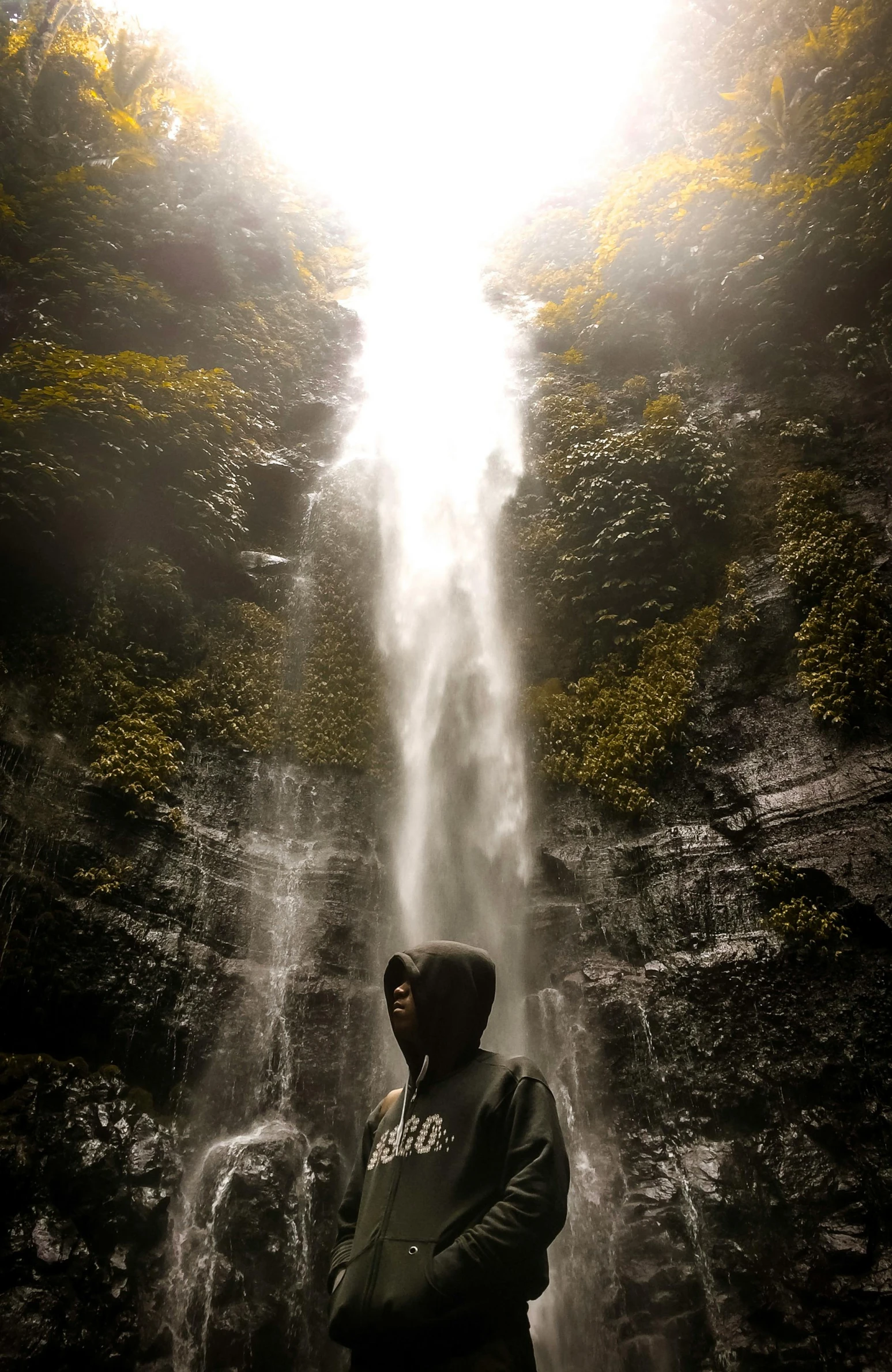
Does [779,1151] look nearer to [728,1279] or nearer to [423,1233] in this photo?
[728,1279]

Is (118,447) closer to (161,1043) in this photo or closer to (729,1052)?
(161,1043)

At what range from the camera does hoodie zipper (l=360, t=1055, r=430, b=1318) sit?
2.55m

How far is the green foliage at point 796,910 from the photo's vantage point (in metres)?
5.87

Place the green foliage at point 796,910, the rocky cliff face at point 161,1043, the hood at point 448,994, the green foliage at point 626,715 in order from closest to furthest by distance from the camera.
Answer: the hood at point 448,994, the rocky cliff face at point 161,1043, the green foliage at point 796,910, the green foliage at point 626,715

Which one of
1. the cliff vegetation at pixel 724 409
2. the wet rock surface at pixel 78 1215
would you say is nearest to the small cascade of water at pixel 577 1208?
the cliff vegetation at pixel 724 409

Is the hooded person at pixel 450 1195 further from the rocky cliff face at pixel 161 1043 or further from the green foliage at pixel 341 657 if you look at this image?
the green foliage at pixel 341 657

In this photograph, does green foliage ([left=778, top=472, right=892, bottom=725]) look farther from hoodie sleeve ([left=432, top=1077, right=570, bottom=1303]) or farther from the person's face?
hoodie sleeve ([left=432, top=1077, right=570, bottom=1303])

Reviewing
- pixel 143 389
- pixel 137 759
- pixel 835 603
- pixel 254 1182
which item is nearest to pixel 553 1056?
pixel 254 1182

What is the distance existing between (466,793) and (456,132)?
20.2m

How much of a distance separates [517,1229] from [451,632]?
7.05 m

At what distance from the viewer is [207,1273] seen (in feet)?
16.4

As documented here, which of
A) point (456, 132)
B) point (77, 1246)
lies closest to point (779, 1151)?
point (77, 1246)

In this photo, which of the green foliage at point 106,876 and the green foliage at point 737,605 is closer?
the green foliage at point 106,876

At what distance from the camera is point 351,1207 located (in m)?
3.19
